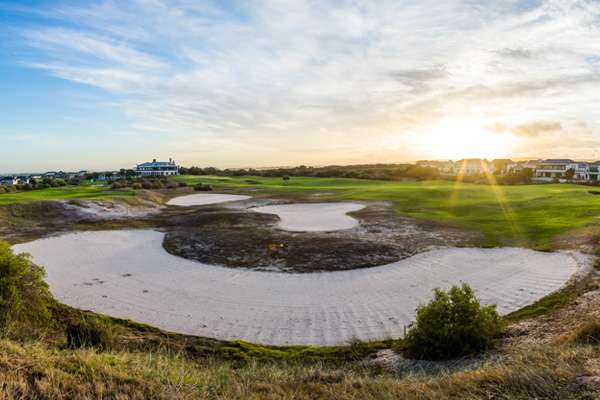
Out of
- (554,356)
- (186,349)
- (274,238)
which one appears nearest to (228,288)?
(186,349)

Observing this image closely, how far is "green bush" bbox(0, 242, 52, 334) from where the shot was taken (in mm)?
8789

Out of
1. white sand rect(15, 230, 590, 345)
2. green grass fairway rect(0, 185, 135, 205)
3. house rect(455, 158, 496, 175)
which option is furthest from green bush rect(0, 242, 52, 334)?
house rect(455, 158, 496, 175)

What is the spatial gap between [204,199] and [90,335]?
4367 centimetres

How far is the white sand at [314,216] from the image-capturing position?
92.7 feet

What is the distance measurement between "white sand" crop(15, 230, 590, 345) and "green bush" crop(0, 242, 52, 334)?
133 inches

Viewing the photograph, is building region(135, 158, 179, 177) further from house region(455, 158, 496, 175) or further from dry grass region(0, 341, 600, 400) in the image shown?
dry grass region(0, 341, 600, 400)

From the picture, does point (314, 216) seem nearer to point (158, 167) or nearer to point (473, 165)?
point (158, 167)

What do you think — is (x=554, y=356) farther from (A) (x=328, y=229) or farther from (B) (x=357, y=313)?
(A) (x=328, y=229)

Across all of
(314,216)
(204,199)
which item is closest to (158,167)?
(204,199)

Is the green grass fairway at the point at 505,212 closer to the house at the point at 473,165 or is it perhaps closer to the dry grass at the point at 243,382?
the dry grass at the point at 243,382

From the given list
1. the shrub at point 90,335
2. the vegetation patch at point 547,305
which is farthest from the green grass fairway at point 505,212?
the shrub at point 90,335

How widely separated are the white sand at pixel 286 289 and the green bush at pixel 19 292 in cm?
339

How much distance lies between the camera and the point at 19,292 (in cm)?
931

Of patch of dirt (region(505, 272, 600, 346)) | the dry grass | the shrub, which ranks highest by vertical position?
the dry grass
